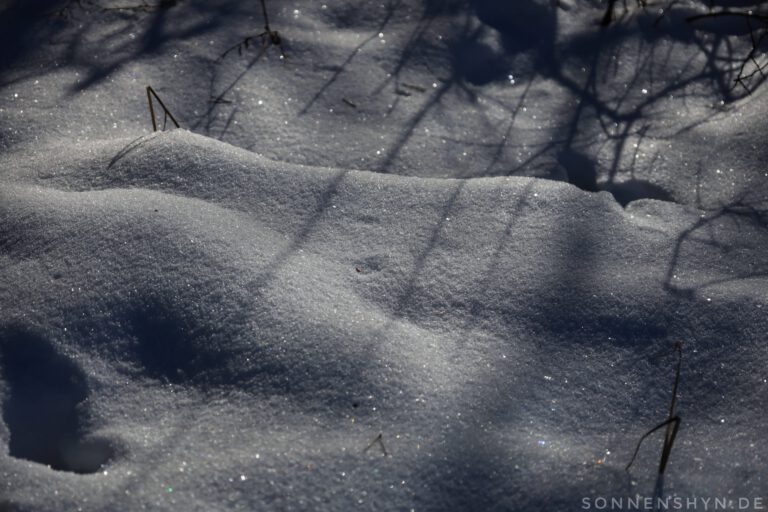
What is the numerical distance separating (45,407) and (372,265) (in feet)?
2.46

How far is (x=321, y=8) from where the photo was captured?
2.26 metres

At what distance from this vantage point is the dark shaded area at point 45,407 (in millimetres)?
1219

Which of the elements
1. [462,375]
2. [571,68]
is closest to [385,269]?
[462,375]

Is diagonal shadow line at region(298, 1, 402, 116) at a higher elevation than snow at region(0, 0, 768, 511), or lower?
higher

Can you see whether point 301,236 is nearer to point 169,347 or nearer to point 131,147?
point 169,347

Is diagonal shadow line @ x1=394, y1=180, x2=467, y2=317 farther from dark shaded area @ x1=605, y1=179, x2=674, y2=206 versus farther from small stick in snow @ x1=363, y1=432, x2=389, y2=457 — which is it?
dark shaded area @ x1=605, y1=179, x2=674, y2=206

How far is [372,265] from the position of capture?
1.52 meters

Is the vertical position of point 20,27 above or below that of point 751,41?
below

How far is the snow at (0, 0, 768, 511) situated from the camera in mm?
1205

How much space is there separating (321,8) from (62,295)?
1386mm

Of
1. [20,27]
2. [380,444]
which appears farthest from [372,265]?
[20,27]

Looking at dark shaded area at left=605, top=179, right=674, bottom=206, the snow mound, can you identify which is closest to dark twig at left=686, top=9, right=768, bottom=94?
dark shaded area at left=605, top=179, right=674, bottom=206

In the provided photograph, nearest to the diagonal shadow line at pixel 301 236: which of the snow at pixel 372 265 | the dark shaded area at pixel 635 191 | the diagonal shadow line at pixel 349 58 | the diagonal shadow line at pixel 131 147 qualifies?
the snow at pixel 372 265

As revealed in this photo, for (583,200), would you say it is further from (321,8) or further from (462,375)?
(321,8)
